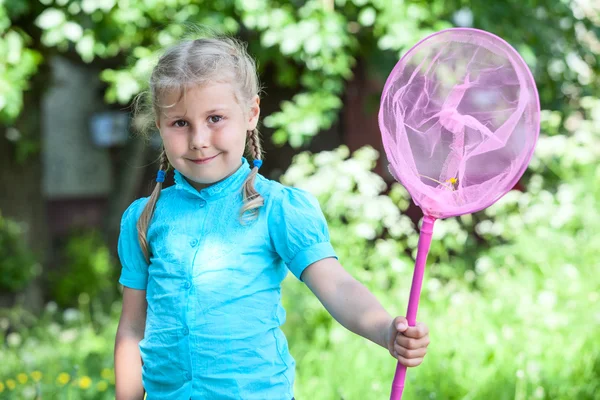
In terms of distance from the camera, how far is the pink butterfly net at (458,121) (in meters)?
1.51


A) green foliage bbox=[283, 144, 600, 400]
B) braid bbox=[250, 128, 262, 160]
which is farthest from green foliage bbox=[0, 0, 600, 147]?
braid bbox=[250, 128, 262, 160]

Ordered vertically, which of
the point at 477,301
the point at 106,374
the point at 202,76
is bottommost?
the point at 477,301

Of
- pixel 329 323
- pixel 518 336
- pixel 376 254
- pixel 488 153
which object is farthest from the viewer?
pixel 376 254

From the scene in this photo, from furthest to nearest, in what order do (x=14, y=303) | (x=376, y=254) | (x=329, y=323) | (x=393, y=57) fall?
(x=14, y=303) → (x=393, y=57) → (x=376, y=254) → (x=329, y=323)

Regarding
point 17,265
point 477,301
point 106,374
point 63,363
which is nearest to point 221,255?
point 106,374

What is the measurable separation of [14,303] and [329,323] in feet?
14.8

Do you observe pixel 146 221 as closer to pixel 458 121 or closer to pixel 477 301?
pixel 458 121

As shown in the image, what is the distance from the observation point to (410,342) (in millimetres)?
1378

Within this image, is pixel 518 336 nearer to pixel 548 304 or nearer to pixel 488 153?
pixel 548 304

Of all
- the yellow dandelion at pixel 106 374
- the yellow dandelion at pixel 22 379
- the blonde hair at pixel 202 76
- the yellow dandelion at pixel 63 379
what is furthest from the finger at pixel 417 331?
the yellow dandelion at pixel 22 379

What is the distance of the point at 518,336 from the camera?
3.59 m

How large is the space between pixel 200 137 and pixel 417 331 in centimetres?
65

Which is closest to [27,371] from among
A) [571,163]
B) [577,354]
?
[577,354]

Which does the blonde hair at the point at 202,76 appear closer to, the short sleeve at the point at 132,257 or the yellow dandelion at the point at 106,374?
the short sleeve at the point at 132,257
